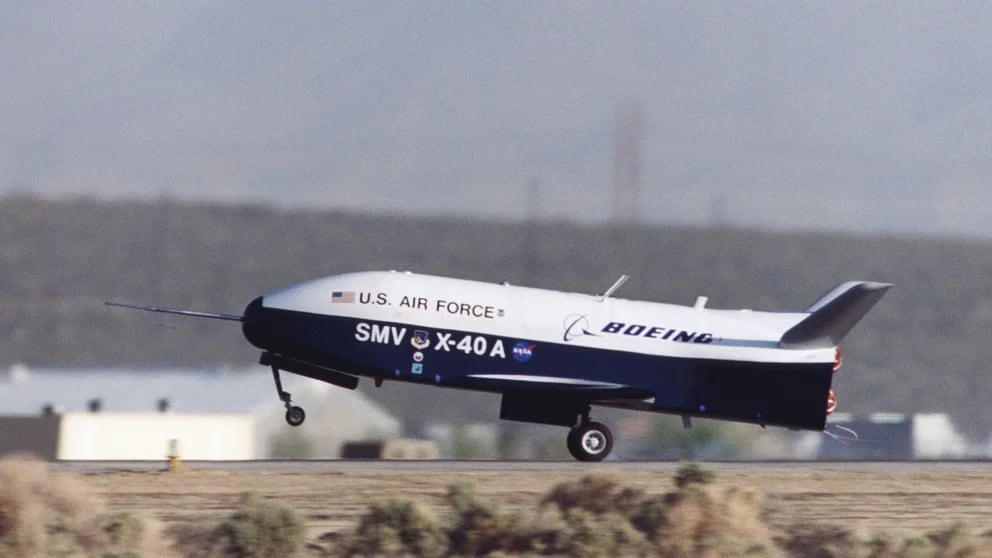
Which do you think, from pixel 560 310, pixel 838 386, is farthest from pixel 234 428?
pixel 838 386

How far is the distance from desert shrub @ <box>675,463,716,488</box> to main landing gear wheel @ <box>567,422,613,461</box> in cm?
987

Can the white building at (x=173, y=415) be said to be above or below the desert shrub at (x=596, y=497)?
above

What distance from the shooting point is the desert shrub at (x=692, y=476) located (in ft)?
75.4

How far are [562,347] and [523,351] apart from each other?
79cm

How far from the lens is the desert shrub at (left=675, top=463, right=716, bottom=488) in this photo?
22984 millimetres

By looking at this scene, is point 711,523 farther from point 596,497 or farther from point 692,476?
point 596,497

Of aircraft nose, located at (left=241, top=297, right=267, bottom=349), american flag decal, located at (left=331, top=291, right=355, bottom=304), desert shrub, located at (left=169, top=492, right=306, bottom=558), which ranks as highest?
american flag decal, located at (left=331, top=291, right=355, bottom=304)

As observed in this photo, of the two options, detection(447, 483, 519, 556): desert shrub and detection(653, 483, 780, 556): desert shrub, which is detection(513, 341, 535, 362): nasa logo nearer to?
detection(447, 483, 519, 556): desert shrub

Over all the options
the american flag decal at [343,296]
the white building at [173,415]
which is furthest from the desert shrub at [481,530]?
the white building at [173,415]

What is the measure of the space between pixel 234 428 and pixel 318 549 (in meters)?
26.6

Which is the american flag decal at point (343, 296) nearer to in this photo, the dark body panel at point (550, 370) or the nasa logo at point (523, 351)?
the dark body panel at point (550, 370)

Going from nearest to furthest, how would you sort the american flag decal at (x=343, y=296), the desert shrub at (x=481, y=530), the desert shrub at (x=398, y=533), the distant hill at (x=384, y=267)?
1. the desert shrub at (x=398, y=533)
2. the desert shrub at (x=481, y=530)
3. the american flag decal at (x=343, y=296)
4. the distant hill at (x=384, y=267)

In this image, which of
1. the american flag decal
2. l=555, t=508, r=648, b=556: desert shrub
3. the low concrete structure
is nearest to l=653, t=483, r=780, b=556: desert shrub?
l=555, t=508, r=648, b=556: desert shrub

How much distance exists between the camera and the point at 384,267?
3120 inches
